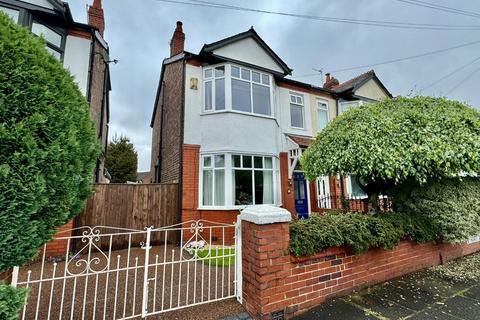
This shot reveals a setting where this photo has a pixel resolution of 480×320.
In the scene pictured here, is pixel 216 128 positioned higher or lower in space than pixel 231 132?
higher

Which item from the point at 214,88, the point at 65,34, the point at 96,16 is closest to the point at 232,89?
the point at 214,88

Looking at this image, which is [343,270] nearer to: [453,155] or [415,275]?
[415,275]

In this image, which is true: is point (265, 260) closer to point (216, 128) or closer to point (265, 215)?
point (265, 215)

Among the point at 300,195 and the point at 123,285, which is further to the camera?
the point at 300,195

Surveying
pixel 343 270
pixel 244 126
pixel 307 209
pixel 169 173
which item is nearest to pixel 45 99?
pixel 343 270

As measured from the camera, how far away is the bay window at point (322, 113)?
12453 mm

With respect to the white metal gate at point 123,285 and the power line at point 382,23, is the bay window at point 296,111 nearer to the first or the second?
the power line at point 382,23

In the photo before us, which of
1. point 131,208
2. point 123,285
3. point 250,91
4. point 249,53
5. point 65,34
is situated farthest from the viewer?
point 249,53

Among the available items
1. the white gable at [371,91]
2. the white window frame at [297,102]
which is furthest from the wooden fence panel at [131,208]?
the white gable at [371,91]

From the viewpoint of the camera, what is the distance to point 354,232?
3723mm

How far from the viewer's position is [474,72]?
11.7 meters

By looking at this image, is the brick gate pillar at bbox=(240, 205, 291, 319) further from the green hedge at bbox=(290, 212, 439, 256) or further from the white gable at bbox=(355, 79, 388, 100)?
the white gable at bbox=(355, 79, 388, 100)

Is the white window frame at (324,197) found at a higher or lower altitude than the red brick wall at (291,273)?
higher

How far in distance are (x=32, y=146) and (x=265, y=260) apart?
265 centimetres
